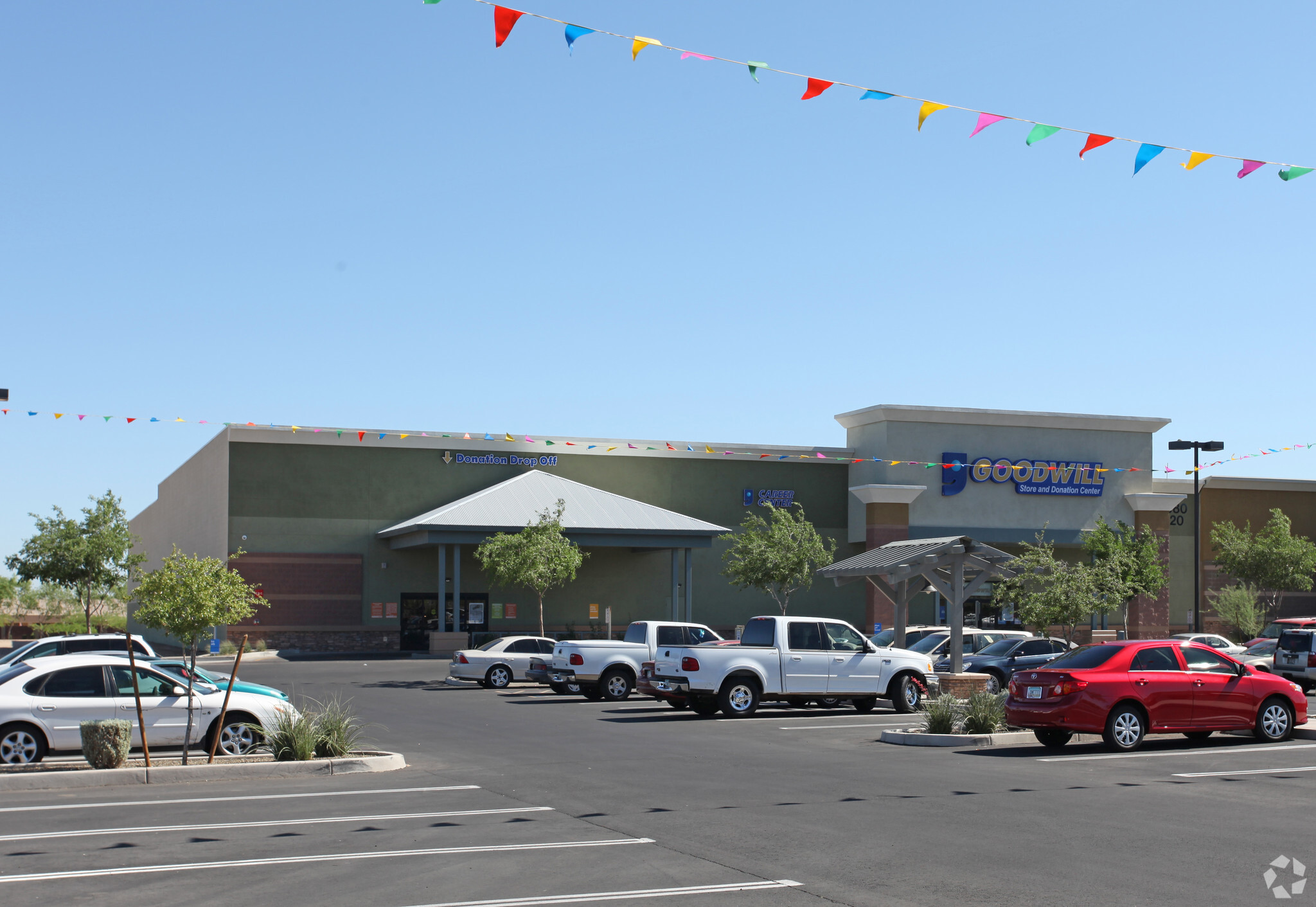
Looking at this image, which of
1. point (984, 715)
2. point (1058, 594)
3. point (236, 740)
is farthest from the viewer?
point (1058, 594)

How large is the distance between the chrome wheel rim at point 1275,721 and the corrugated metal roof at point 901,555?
305 inches

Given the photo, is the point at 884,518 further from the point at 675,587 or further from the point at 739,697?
the point at 739,697

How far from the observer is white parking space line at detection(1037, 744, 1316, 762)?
16.0 m

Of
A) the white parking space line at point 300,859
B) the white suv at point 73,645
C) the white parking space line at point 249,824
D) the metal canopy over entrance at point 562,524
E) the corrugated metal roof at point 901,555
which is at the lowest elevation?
the white parking space line at point 249,824

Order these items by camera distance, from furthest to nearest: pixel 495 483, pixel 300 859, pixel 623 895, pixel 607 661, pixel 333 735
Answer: pixel 495 483
pixel 607 661
pixel 333 735
pixel 300 859
pixel 623 895

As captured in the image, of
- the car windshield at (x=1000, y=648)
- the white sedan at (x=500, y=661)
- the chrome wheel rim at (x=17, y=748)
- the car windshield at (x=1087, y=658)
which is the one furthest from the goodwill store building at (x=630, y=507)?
the car windshield at (x=1087, y=658)

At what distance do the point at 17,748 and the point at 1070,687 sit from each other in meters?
13.0

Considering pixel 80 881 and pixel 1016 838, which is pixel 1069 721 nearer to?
pixel 1016 838

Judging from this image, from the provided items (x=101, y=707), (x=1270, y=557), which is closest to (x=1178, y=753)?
(x=101, y=707)

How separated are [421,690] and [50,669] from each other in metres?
14.9

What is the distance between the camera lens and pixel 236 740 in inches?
636

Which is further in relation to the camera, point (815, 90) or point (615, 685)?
point (615, 685)

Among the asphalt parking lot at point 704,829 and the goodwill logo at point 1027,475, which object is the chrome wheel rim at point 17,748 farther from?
Result: the goodwill logo at point 1027,475

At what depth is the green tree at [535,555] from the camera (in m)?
37.5
